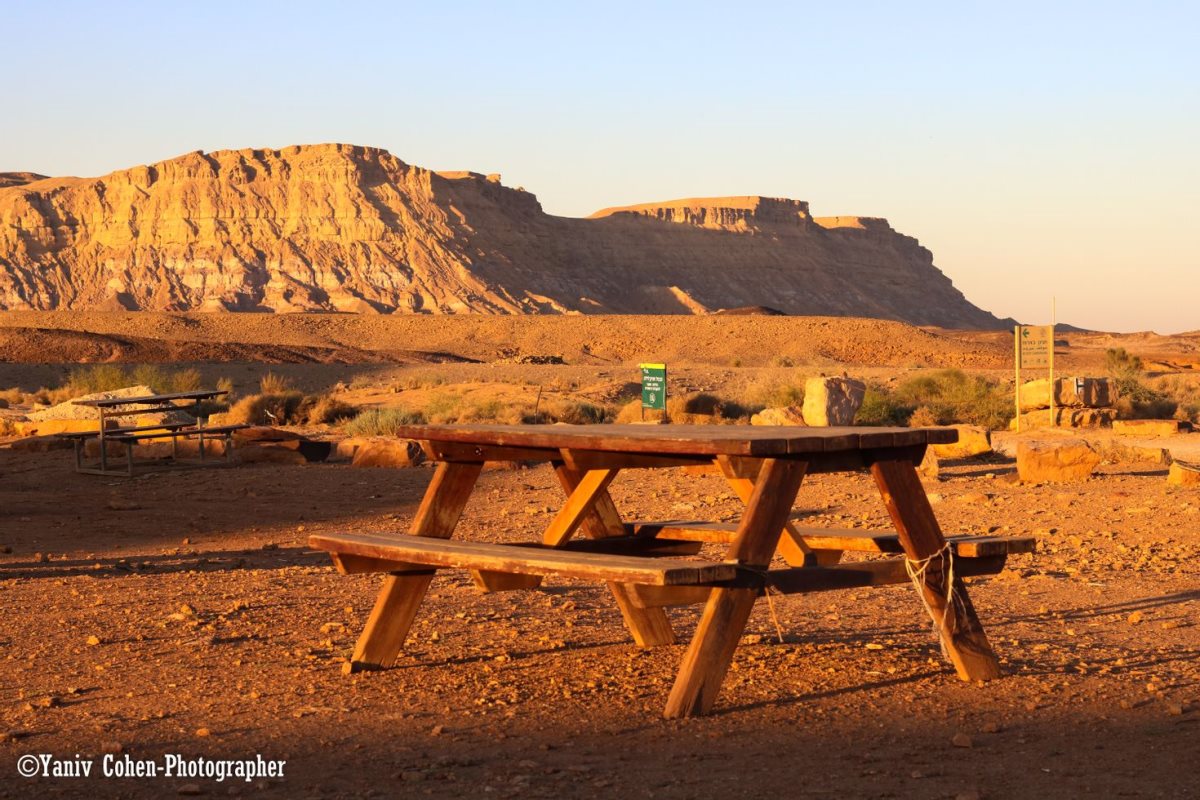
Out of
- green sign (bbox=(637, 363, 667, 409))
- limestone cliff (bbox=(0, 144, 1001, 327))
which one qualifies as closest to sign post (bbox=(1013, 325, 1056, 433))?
green sign (bbox=(637, 363, 667, 409))

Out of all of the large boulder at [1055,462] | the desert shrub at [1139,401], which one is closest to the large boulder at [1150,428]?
the desert shrub at [1139,401]

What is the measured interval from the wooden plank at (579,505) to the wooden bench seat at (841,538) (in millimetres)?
514

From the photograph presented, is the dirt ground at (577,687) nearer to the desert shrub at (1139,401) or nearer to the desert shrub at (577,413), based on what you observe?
the desert shrub at (577,413)

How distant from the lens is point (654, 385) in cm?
1750

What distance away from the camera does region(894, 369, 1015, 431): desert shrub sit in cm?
2409

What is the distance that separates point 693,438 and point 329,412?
20290 mm

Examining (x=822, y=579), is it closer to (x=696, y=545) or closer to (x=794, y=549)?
(x=794, y=549)

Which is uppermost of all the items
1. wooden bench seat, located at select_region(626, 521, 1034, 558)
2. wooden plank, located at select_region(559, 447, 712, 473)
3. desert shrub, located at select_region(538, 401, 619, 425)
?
wooden plank, located at select_region(559, 447, 712, 473)

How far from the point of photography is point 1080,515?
37.1ft

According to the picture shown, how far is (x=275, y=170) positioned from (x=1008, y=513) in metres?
102

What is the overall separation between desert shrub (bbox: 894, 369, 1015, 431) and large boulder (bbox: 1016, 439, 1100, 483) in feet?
26.8

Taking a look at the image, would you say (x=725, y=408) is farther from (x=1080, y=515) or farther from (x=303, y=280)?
(x=303, y=280)

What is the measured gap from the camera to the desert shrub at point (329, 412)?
81.0 feet

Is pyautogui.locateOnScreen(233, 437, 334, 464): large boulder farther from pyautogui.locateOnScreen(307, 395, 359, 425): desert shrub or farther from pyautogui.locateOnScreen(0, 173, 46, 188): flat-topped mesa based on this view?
pyautogui.locateOnScreen(0, 173, 46, 188): flat-topped mesa
